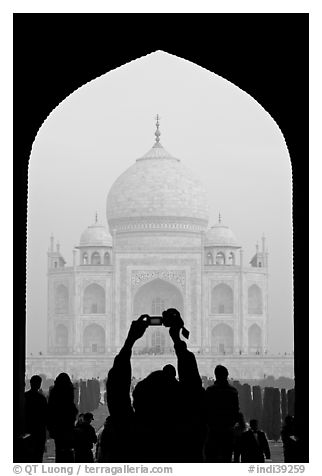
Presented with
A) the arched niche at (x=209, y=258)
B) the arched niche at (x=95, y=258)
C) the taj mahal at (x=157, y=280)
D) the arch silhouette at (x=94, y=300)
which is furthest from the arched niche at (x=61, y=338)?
the arched niche at (x=209, y=258)

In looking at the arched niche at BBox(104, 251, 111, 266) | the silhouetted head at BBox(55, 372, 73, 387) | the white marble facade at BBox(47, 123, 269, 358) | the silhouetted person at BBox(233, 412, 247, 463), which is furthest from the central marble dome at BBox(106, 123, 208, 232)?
the silhouetted head at BBox(55, 372, 73, 387)

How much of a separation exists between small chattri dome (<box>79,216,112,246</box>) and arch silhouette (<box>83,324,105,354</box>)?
2.40 meters

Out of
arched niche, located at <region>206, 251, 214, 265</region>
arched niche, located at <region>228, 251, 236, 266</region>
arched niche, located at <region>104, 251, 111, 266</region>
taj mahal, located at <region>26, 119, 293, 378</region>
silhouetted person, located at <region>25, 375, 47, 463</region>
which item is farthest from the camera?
arched niche, located at <region>228, 251, 236, 266</region>

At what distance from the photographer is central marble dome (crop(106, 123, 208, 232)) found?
2789 centimetres

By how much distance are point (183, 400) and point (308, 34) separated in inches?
79.4

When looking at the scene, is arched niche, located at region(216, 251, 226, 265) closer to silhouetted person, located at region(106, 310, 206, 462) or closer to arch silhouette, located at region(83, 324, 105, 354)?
arch silhouette, located at region(83, 324, 105, 354)

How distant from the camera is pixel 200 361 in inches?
978

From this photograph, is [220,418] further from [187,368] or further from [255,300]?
[255,300]

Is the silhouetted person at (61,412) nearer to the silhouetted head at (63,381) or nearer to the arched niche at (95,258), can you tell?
the silhouetted head at (63,381)

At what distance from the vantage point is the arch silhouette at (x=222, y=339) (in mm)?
27109

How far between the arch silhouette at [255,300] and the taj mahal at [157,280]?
3 centimetres

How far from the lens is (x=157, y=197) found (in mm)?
27969

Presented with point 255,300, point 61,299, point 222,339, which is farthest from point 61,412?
point 255,300

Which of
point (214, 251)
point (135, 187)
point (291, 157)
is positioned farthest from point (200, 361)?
point (291, 157)
